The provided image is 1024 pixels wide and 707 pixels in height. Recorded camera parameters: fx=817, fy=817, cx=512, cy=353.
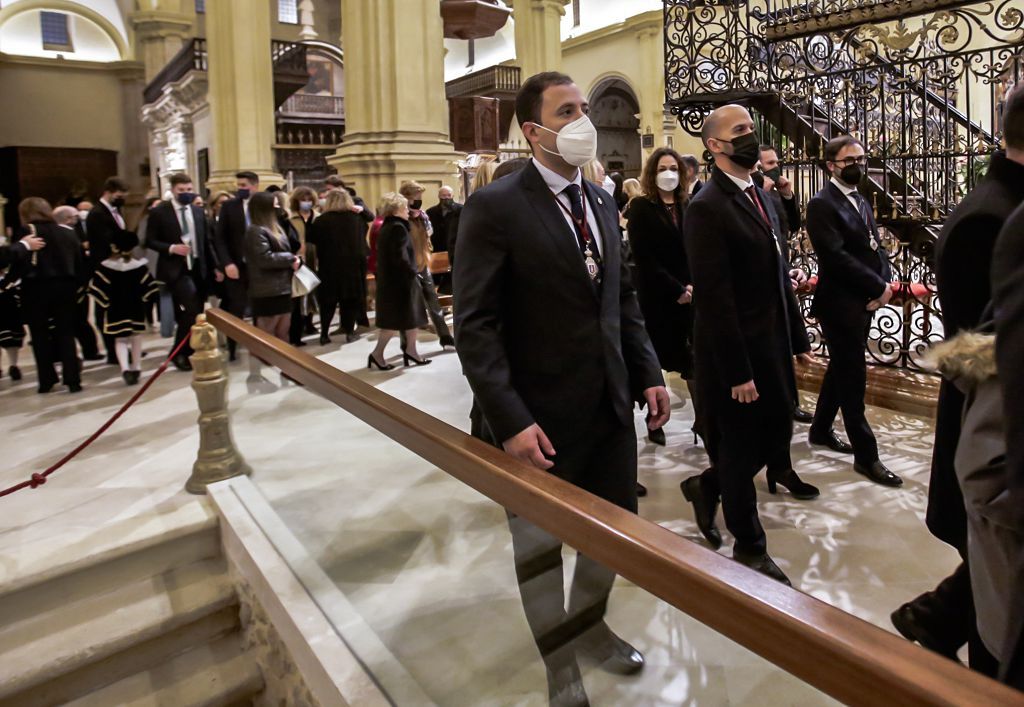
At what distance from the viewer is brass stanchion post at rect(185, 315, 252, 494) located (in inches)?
172

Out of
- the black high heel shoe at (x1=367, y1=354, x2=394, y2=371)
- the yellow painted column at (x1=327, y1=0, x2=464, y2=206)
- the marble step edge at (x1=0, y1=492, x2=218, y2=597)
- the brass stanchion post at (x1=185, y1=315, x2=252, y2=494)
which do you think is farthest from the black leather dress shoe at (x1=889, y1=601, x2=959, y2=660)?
the yellow painted column at (x1=327, y1=0, x2=464, y2=206)

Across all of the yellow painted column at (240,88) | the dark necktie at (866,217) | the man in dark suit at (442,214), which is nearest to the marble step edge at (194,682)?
the dark necktie at (866,217)

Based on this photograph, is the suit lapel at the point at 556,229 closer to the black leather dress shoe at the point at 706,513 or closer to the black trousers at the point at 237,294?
the black leather dress shoe at the point at 706,513

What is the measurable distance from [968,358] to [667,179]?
9.44 ft

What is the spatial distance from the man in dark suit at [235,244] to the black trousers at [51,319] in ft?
3.91

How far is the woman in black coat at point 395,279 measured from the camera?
662 cm

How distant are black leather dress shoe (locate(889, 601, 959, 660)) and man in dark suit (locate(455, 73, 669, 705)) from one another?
0.87 metres

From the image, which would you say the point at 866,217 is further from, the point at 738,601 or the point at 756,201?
the point at 738,601

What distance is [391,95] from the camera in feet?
29.9

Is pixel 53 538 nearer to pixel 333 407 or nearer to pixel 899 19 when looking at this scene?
pixel 333 407

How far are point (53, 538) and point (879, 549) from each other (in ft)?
12.0

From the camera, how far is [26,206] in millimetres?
6316

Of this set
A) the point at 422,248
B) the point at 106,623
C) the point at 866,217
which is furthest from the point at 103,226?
the point at 866,217

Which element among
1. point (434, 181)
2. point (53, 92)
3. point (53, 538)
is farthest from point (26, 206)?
point (53, 92)
